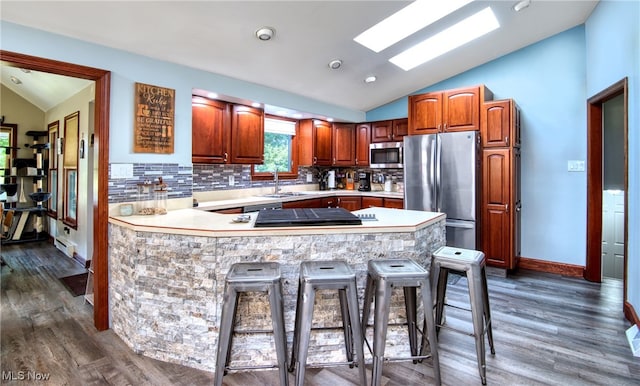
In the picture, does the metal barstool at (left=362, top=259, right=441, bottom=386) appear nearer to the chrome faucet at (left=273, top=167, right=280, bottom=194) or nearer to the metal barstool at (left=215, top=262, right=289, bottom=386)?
the metal barstool at (left=215, top=262, right=289, bottom=386)

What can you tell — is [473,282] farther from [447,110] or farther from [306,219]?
[447,110]

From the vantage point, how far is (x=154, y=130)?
2.73 m

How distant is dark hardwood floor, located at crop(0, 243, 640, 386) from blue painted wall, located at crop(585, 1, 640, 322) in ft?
1.68

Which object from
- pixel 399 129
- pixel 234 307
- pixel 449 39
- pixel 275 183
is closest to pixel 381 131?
pixel 399 129

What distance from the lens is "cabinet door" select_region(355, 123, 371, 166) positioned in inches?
207

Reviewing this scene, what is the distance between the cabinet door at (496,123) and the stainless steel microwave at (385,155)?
122 centimetres

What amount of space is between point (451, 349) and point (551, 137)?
3.05 meters

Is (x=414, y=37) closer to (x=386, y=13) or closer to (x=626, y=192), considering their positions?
(x=386, y=13)

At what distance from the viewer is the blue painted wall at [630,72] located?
2.50 metres

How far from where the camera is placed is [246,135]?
390 cm

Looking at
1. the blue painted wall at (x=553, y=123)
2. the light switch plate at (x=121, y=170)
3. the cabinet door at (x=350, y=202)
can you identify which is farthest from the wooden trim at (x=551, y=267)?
the light switch plate at (x=121, y=170)

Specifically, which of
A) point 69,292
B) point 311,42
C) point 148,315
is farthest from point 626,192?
point 69,292

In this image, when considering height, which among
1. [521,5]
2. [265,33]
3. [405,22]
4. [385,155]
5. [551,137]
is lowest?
[385,155]

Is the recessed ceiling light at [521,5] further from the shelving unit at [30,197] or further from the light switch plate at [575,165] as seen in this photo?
the shelving unit at [30,197]
